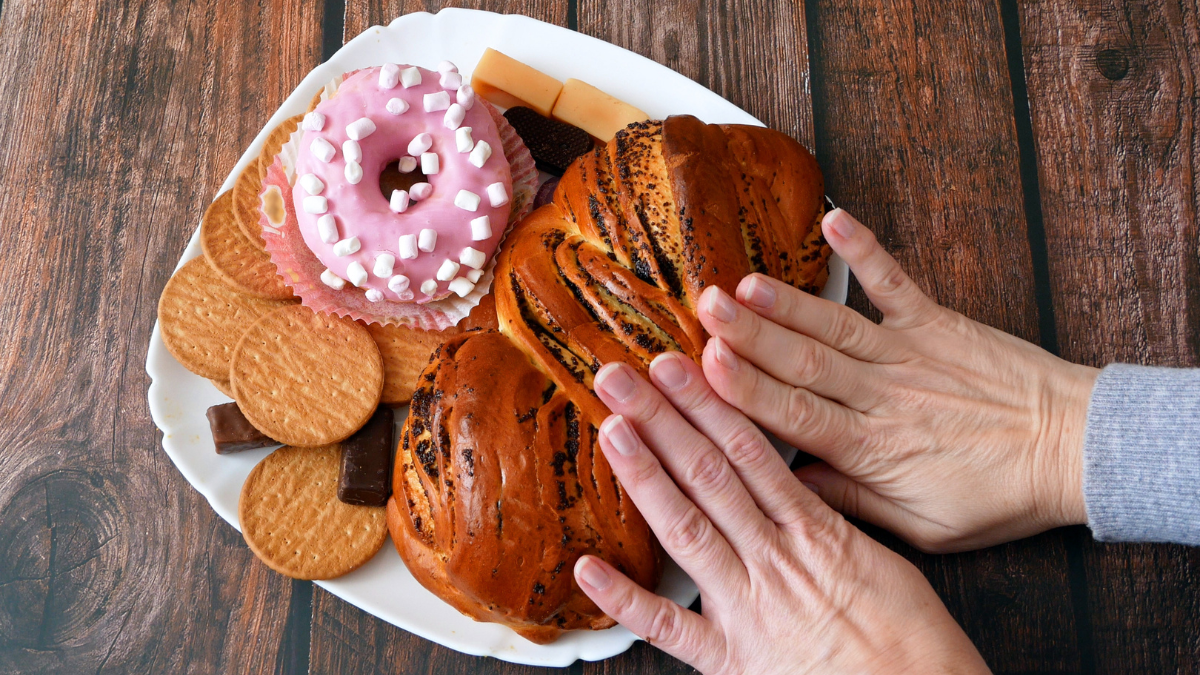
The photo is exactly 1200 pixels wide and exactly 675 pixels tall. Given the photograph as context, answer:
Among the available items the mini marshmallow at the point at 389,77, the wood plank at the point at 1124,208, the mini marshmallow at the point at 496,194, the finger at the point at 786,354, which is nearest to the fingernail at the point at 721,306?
the finger at the point at 786,354

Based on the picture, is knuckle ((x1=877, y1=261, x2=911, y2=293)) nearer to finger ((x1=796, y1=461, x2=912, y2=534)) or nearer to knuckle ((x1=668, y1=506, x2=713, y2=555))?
finger ((x1=796, y1=461, x2=912, y2=534))

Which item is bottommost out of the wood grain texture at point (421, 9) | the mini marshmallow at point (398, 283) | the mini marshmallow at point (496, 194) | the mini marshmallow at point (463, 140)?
the mini marshmallow at point (398, 283)

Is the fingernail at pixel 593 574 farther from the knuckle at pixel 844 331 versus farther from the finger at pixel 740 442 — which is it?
the knuckle at pixel 844 331

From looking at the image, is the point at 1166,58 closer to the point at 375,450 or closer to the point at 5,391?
the point at 375,450

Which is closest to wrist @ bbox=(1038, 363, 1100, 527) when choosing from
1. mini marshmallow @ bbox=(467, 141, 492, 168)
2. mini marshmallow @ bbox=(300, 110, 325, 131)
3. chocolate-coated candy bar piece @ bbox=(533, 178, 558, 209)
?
chocolate-coated candy bar piece @ bbox=(533, 178, 558, 209)

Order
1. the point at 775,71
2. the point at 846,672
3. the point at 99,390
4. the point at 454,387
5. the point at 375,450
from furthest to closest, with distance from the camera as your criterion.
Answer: the point at 775,71 → the point at 99,390 → the point at 375,450 → the point at 454,387 → the point at 846,672

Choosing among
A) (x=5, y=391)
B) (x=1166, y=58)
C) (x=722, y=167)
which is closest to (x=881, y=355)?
(x=722, y=167)

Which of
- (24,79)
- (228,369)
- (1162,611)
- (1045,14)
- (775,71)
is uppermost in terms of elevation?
(1045,14)
